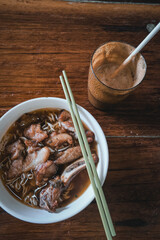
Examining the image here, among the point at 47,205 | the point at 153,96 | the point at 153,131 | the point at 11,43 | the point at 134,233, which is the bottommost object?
the point at 134,233

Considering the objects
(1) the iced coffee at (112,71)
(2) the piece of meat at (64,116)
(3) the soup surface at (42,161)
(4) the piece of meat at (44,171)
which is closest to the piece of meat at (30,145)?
(3) the soup surface at (42,161)

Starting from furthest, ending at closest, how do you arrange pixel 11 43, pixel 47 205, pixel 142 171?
pixel 11 43, pixel 142 171, pixel 47 205

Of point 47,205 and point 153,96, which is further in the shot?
point 153,96

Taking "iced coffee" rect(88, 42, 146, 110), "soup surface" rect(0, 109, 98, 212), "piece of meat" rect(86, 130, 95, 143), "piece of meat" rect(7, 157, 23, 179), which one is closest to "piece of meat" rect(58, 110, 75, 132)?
"soup surface" rect(0, 109, 98, 212)

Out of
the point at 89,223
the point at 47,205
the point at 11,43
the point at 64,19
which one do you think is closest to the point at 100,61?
the point at 64,19

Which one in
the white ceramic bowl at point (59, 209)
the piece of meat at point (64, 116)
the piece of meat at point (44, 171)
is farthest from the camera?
the piece of meat at point (64, 116)

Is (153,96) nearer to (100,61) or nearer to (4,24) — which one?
(100,61)

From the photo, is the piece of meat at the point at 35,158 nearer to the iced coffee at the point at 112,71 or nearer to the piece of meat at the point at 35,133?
the piece of meat at the point at 35,133


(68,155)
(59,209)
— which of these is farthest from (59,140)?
(59,209)
